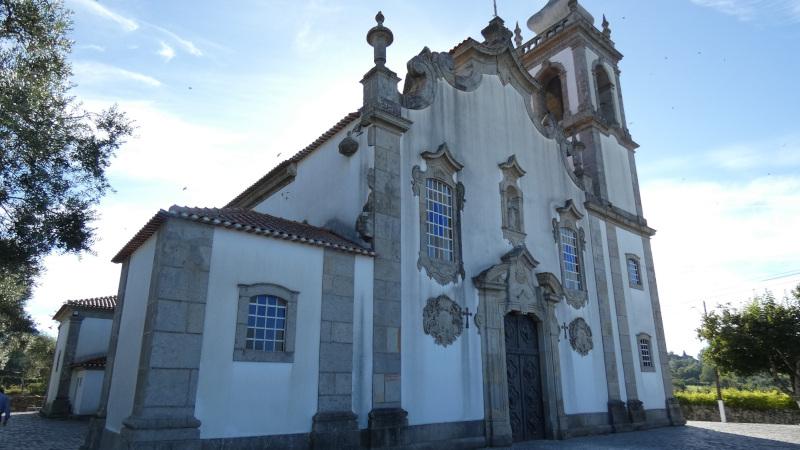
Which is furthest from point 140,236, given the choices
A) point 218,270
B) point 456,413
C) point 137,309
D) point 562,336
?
point 562,336

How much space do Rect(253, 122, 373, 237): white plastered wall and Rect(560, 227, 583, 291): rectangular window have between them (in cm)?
682

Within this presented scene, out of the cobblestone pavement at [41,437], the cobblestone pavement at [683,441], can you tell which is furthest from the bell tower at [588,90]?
the cobblestone pavement at [41,437]

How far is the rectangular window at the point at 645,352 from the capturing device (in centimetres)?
1633

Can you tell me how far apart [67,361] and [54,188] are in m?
10.2

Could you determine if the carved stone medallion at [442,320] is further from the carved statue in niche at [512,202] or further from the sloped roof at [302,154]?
the sloped roof at [302,154]

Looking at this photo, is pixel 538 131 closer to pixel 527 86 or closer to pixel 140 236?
pixel 527 86

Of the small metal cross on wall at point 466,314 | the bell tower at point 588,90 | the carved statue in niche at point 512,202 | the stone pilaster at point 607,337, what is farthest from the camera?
the bell tower at point 588,90

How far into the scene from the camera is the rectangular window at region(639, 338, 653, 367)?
1633 centimetres

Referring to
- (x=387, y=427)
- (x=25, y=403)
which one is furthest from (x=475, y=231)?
(x=25, y=403)

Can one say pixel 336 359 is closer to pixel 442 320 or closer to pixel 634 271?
pixel 442 320

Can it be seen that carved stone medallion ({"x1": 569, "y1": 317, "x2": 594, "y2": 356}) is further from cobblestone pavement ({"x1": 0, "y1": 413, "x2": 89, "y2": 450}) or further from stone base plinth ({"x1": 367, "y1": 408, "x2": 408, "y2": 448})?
cobblestone pavement ({"x1": 0, "y1": 413, "x2": 89, "y2": 450})

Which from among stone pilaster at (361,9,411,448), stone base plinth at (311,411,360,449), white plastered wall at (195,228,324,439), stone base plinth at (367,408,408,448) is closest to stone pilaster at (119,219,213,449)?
white plastered wall at (195,228,324,439)

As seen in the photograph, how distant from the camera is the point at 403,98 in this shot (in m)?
11.7

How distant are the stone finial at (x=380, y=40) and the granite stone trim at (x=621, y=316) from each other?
31.7 feet
